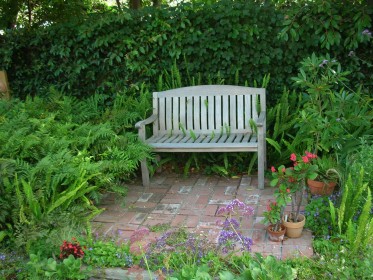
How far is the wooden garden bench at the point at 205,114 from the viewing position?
16.2 feet

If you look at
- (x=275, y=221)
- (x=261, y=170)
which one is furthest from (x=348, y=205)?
(x=261, y=170)

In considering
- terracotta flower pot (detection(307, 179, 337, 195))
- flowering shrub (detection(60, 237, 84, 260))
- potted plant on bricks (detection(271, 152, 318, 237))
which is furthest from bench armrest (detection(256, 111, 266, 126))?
flowering shrub (detection(60, 237, 84, 260))

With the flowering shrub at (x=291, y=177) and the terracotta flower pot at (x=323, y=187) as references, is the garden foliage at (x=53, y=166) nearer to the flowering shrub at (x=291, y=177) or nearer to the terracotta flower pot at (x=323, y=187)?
the flowering shrub at (x=291, y=177)

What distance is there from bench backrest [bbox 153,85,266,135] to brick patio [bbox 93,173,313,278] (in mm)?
574

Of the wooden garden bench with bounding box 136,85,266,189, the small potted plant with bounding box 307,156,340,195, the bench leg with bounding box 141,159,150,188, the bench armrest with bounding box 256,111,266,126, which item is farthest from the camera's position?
the wooden garden bench with bounding box 136,85,266,189

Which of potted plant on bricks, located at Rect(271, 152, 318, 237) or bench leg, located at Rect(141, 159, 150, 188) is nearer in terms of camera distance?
potted plant on bricks, located at Rect(271, 152, 318, 237)

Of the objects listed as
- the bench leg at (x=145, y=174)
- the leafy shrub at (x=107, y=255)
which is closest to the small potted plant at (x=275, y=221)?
the leafy shrub at (x=107, y=255)

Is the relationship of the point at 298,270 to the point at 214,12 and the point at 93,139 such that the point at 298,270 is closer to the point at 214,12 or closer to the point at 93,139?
the point at 93,139

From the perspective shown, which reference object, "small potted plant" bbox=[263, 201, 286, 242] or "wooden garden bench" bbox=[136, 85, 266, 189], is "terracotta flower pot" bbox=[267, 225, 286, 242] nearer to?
"small potted plant" bbox=[263, 201, 286, 242]

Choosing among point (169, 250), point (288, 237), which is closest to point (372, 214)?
point (288, 237)

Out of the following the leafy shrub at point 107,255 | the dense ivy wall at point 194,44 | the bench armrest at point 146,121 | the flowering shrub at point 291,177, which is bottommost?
the leafy shrub at point 107,255

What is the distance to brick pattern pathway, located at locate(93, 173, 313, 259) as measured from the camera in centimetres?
340

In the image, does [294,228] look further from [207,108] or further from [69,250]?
[207,108]

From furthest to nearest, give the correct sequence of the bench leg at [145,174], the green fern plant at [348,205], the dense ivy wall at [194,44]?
the dense ivy wall at [194,44] < the bench leg at [145,174] < the green fern plant at [348,205]
